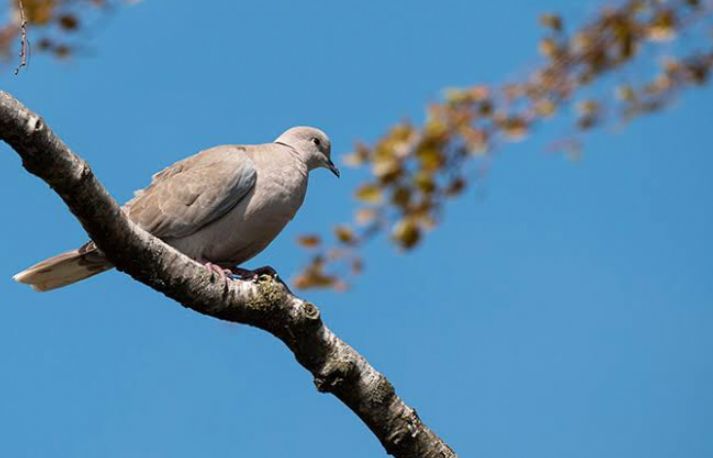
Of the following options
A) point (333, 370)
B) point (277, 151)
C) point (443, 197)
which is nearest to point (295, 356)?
point (333, 370)

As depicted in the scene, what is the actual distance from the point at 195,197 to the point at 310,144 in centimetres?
108

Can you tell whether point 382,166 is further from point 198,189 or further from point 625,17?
point 198,189

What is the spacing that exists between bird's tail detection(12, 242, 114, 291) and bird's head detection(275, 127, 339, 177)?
4.66 ft

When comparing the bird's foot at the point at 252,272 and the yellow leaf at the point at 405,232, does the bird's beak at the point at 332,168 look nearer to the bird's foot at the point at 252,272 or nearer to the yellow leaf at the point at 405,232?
the bird's foot at the point at 252,272

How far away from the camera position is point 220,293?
4.14 meters

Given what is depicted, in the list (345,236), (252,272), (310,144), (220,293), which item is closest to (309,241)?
(345,236)

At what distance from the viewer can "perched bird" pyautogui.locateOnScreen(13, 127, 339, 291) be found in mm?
5309

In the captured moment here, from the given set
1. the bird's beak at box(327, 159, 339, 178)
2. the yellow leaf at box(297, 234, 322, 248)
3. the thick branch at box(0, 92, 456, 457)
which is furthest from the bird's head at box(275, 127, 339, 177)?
the yellow leaf at box(297, 234, 322, 248)

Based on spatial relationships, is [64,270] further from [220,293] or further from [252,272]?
[220,293]

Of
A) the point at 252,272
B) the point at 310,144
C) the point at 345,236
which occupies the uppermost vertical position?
the point at 310,144

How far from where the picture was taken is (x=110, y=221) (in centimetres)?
379

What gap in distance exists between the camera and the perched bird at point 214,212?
5.31 metres

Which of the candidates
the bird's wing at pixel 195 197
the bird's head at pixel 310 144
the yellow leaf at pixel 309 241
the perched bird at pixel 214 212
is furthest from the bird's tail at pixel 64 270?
the yellow leaf at pixel 309 241

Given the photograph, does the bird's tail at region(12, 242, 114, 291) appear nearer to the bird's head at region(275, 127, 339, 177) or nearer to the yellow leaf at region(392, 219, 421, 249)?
the bird's head at region(275, 127, 339, 177)
